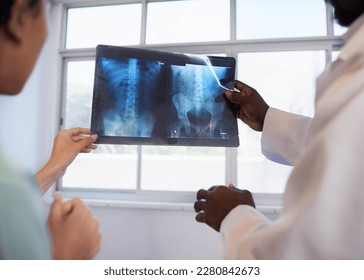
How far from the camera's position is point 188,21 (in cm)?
208

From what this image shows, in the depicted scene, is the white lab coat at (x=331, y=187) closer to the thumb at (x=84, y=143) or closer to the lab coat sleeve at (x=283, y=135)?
the lab coat sleeve at (x=283, y=135)

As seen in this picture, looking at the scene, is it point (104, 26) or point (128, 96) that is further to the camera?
point (104, 26)

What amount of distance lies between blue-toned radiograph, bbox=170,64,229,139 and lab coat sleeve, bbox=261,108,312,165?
0.48 ft

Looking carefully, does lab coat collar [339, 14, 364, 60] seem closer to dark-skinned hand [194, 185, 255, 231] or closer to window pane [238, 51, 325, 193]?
dark-skinned hand [194, 185, 255, 231]

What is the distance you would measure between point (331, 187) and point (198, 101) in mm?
619

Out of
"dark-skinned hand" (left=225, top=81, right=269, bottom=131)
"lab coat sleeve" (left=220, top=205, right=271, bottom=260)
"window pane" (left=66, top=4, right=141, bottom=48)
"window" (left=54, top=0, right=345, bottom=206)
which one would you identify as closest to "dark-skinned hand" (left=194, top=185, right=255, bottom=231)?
"lab coat sleeve" (left=220, top=205, right=271, bottom=260)

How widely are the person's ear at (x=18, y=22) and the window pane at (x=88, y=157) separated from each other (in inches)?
65.8

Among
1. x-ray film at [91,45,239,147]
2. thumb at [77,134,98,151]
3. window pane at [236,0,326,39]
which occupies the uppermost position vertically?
window pane at [236,0,326,39]

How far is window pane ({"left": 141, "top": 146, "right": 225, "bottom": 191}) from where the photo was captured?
2.00 m

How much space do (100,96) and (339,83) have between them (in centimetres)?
68

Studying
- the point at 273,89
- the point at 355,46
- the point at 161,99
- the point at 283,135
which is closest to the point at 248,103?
the point at 283,135

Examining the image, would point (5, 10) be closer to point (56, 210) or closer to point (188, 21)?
point (56, 210)

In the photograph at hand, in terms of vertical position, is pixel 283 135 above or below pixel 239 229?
above
